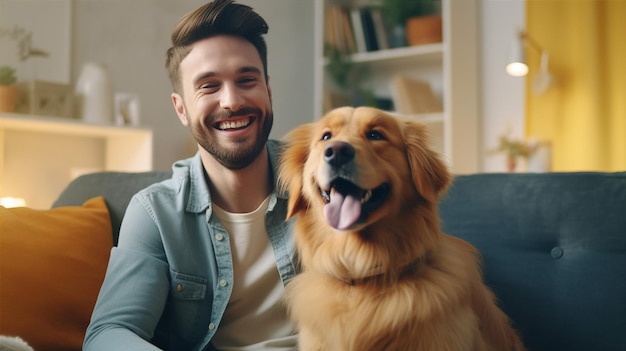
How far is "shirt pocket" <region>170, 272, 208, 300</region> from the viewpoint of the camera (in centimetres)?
113

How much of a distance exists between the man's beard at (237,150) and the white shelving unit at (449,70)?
1.88 metres

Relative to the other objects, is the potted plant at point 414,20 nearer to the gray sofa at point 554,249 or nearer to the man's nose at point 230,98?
the gray sofa at point 554,249

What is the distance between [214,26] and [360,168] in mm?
402

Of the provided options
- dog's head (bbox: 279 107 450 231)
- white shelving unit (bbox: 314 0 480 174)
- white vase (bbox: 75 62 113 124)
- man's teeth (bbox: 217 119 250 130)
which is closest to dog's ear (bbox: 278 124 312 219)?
dog's head (bbox: 279 107 450 231)

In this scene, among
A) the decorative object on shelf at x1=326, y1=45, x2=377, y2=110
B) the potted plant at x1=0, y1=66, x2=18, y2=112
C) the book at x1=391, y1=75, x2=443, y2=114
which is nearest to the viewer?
the potted plant at x1=0, y1=66, x2=18, y2=112

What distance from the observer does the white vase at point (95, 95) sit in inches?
95.8

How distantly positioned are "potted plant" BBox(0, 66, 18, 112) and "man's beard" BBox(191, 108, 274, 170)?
148 cm

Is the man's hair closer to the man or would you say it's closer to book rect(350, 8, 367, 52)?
the man

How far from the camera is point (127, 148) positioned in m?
2.56

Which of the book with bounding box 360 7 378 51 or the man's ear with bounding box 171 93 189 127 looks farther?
the book with bounding box 360 7 378 51

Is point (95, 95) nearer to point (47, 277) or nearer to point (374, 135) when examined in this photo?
point (47, 277)

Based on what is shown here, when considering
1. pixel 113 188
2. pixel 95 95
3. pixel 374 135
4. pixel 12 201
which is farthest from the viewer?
pixel 95 95

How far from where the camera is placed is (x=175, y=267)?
1.13 metres

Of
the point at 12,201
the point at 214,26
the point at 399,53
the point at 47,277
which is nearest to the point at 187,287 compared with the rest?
the point at 47,277
